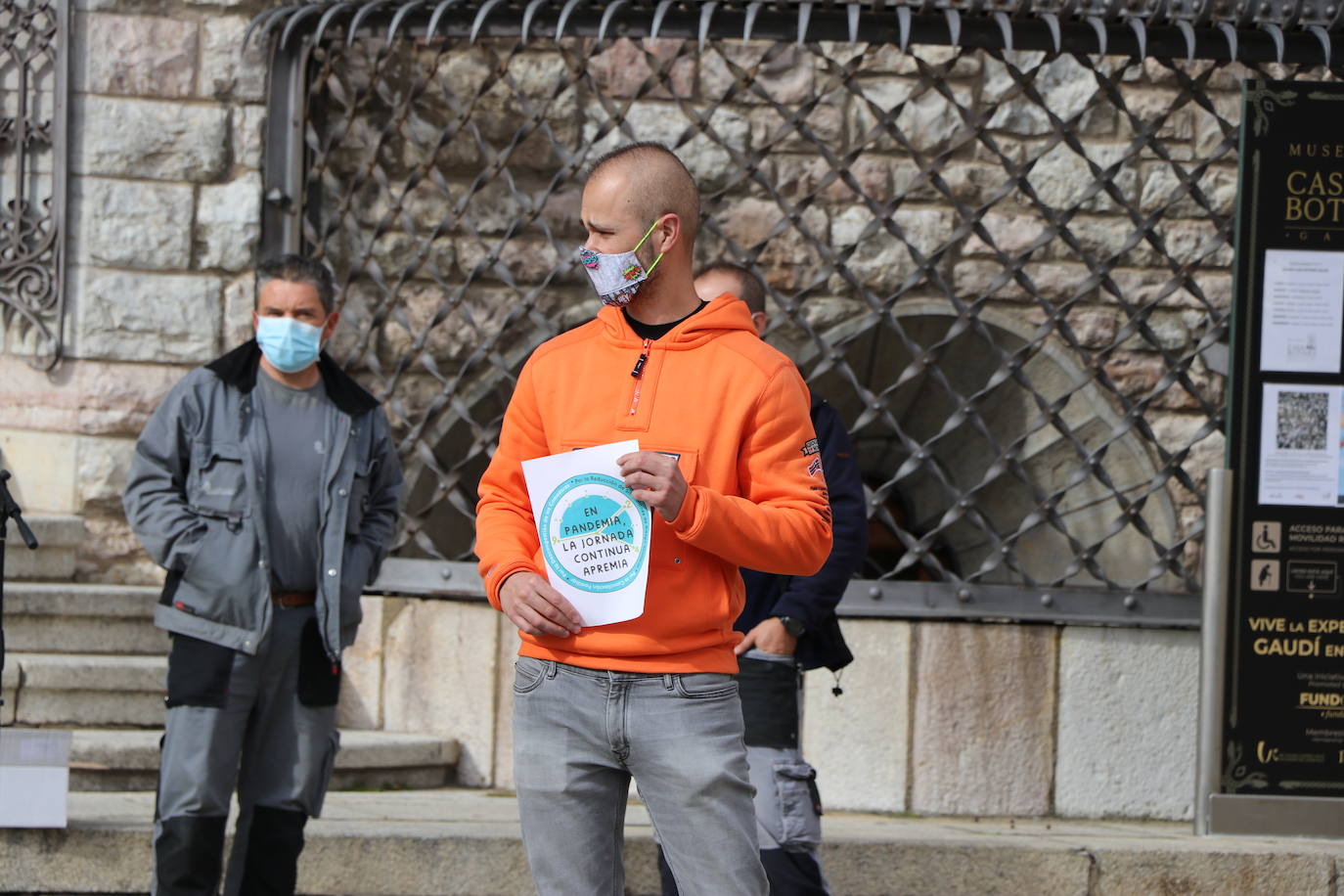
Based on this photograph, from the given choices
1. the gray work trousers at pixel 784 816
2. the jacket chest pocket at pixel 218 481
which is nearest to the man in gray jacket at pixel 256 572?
the jacket chest pocket at pixel 218 481

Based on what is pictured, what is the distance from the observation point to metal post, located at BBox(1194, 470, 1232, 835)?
15.9ft

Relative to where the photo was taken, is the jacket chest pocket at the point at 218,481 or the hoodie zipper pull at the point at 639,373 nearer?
the hoodie zipper pull at the point at 639,373

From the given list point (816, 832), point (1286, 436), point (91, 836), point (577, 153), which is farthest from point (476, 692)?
point (1286, 436)

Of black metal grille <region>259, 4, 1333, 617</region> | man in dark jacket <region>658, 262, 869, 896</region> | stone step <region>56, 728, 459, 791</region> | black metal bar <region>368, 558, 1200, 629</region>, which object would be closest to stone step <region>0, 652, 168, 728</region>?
stone step <region>56, 728, 459, 791</region>

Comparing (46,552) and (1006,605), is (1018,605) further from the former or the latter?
(46,552)

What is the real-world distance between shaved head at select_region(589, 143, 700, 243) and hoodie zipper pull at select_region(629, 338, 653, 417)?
21 centimetres

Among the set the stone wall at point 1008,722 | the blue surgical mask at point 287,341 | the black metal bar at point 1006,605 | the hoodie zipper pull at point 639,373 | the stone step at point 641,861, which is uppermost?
the blue surgical mask at point 287,341

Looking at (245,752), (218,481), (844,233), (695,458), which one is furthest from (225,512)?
(844,233)

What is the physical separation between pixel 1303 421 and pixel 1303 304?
0.34 metres

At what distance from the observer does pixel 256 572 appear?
4.00m

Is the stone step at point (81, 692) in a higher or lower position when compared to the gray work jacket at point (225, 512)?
lower

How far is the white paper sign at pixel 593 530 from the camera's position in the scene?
2600 mm

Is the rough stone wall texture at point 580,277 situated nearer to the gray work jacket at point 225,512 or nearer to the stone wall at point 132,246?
the stone wall at point 132,246

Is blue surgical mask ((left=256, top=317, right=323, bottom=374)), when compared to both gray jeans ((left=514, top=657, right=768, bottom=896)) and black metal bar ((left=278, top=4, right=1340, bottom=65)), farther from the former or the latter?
black metal bar ((left=278, top=4, right=1340, bottom=65))
